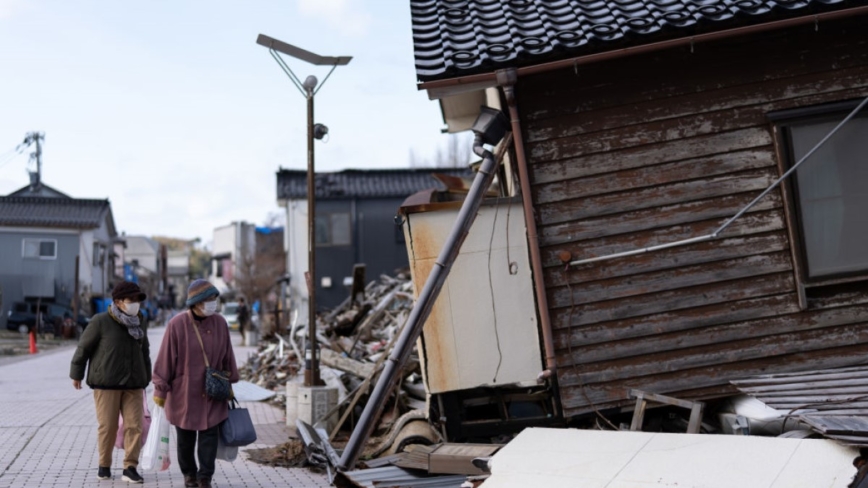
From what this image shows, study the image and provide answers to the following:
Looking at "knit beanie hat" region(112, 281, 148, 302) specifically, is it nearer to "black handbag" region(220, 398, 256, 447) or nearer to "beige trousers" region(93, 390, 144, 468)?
"beige trousers" region(93, 390, 144, 468)

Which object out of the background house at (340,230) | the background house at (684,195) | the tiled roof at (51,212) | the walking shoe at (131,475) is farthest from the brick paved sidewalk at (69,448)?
the tiled roof at (51,212)

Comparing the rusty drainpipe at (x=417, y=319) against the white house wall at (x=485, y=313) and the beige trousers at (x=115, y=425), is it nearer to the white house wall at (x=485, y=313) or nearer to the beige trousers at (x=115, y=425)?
the white house wall at (x=485, y=313)

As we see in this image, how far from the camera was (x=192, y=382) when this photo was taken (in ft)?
26.7

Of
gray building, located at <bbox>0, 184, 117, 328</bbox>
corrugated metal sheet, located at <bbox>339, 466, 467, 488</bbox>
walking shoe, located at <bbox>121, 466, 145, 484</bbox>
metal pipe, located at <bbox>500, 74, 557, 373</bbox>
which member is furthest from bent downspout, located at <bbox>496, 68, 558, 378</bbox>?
gray building, located at <bbox>0, 184, 117, 328</bbox>

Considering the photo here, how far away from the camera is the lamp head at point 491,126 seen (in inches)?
348

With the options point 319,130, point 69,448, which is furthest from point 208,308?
point 319,130

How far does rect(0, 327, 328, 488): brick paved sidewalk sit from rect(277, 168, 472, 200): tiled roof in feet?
67.6

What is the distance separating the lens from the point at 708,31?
8.55 metres

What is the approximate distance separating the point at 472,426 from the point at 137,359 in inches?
130

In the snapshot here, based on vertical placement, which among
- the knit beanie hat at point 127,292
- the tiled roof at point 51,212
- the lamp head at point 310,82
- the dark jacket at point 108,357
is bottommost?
the dark jacket at point 108,357

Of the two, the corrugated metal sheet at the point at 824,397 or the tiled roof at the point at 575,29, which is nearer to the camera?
the corrugated metal sheet at the point at 824,397

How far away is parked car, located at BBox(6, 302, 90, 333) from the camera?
4534 centimetres

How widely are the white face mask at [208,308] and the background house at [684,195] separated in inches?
111

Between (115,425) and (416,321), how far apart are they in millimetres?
3082
